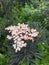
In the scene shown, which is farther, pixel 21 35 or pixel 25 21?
pixel 25 21

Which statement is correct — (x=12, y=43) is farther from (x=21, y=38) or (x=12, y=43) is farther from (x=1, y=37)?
(x=1, y=37)

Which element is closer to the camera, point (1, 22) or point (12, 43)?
point (12, 43)

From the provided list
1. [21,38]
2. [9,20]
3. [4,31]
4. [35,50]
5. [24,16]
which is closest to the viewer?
[21,38]

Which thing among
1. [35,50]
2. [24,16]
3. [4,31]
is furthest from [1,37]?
[24,16]

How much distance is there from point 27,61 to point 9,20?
3.45 ft

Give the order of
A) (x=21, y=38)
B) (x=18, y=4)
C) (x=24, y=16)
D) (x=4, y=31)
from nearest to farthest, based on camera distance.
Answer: (x=21, y=38), (x=4, y=31), (x=24, y=16), (x=18, y=4)

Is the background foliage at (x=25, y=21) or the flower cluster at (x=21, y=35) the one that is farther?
the background foliage at (x=25, y=21)

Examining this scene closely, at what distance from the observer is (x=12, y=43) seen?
3.49 m

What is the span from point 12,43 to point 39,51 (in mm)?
456

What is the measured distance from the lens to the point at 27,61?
343 cm

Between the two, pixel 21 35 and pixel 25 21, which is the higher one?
pixel 25 21

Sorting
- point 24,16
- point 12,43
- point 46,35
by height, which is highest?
point 24,16

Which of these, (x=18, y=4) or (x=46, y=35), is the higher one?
(x=18, y=4)

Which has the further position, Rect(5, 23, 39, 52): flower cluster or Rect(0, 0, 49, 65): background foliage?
Rect(0, 0, 49, 65): background foliage
